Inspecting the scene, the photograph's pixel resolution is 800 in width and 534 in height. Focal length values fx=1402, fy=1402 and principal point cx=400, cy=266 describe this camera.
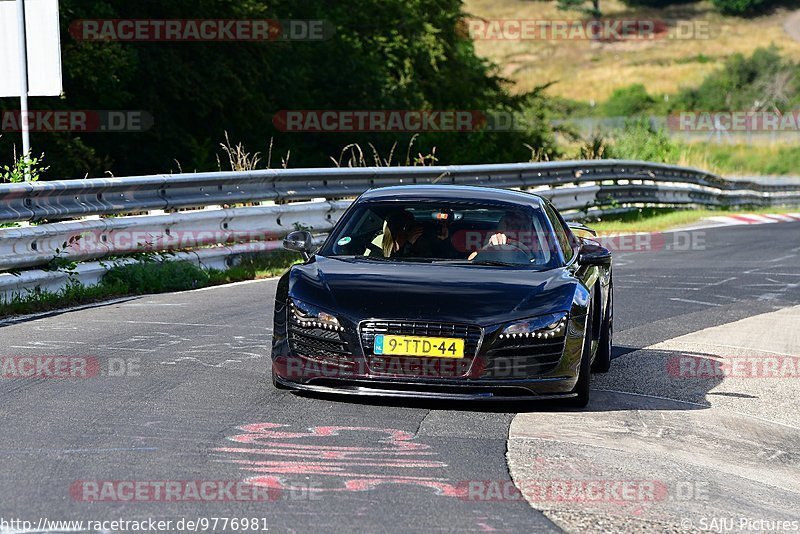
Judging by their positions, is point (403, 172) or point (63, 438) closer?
point (63, 438)

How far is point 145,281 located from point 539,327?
6.71m

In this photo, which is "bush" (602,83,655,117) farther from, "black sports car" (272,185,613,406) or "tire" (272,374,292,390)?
"tire" (272,374,292,390)

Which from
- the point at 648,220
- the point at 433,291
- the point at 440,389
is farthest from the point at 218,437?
the point at 648,220

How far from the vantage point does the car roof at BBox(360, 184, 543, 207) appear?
9.06 m

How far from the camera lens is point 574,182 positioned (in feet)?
82.1

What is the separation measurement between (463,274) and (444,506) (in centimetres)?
267

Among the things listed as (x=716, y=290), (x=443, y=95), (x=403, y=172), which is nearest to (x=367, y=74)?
(x=443, y=95)

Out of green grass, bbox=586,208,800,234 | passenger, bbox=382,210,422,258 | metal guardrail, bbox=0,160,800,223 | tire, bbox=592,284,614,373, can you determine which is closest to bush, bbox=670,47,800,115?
green grass, bbox=586,208,800,234

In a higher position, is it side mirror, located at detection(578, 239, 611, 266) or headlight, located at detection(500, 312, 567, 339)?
side mirror, located at detection(578, 239, 611, 266)

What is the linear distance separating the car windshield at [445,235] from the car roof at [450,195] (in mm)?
79

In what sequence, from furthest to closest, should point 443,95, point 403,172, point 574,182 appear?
point 443,95
point 574,182
point 403,172

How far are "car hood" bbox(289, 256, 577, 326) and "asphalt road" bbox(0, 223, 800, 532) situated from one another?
1.87 feet

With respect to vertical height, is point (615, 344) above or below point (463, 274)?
below

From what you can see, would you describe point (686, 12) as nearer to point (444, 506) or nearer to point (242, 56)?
point (242, 56)
